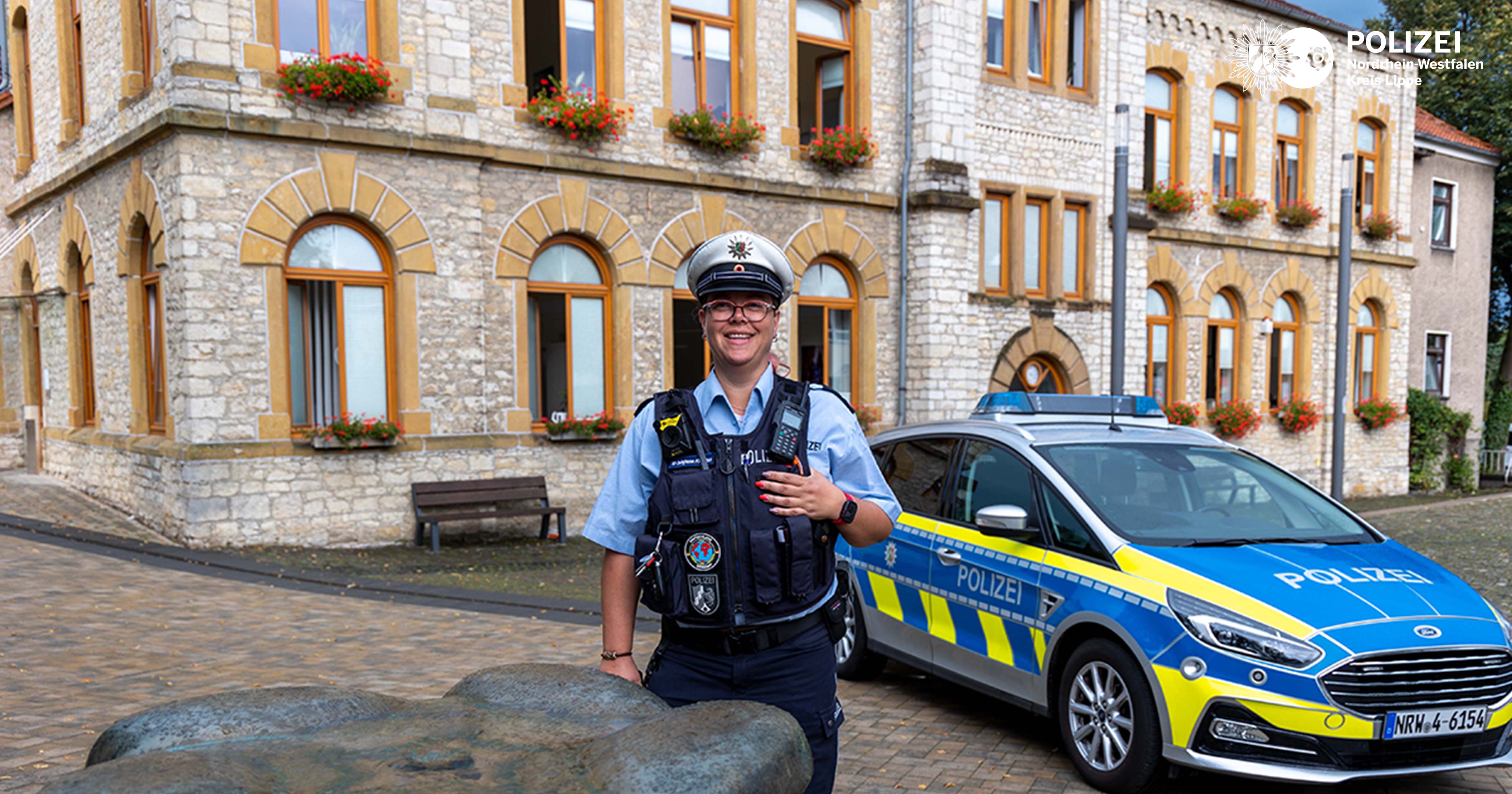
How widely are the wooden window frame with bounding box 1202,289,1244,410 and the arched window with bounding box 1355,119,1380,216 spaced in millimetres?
4391

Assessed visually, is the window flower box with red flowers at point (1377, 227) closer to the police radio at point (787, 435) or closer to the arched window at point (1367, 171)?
the arched window at point (1367, 171)

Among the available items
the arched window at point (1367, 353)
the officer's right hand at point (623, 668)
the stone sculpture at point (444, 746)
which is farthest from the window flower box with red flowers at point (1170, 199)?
the stone sculpture at point (444, 746)

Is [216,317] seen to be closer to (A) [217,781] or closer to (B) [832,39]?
(B) [832,39]

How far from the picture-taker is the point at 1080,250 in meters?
18.9

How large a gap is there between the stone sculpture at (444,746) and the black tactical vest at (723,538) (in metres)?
0.33

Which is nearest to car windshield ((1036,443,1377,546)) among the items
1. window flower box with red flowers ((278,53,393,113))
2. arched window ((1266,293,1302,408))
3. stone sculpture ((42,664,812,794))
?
stone sculpture ((42,664,812,794))

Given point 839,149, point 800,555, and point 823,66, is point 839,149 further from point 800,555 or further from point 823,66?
point 800,555

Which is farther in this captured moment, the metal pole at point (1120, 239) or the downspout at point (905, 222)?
the downspout at point (905, 222)

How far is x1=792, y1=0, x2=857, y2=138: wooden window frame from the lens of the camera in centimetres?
1659

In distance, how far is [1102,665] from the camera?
4855 millimetres

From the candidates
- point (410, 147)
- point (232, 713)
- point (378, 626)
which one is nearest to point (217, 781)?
point (232, 713)

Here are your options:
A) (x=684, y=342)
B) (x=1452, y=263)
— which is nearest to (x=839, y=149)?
(x=684, y=342)

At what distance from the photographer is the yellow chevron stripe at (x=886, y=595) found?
6328mm

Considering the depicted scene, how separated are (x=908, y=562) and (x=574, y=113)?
940 centimetres
